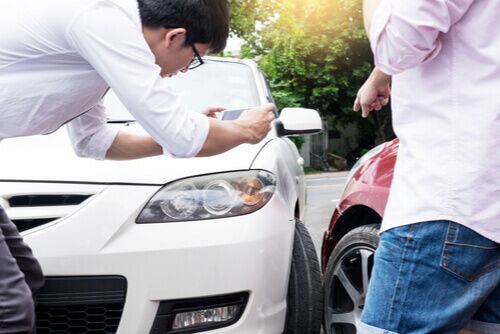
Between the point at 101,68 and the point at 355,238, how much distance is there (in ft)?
4.35

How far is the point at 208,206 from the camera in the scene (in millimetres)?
2172

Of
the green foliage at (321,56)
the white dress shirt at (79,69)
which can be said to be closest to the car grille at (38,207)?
the white dress shirt at (79,69)

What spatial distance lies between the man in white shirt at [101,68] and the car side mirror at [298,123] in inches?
43.6

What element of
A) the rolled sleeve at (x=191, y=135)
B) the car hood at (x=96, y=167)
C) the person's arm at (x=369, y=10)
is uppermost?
the person's arm at (x=369, y=10)

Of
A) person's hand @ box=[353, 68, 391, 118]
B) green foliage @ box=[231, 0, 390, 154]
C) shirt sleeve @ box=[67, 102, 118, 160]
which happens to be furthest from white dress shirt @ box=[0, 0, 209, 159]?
green foliage @ box=[231, 0, 390, 154]

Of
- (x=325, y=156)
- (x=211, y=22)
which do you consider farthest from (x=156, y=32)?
(x=325, y=156)

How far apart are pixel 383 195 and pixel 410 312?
3.26ft

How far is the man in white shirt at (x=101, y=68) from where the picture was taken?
1531mm

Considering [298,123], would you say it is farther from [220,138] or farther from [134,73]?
[134,73]

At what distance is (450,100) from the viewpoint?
3.78ft

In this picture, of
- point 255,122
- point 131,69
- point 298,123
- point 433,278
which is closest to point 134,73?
point 131,69

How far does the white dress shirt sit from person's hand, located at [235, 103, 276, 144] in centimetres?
17

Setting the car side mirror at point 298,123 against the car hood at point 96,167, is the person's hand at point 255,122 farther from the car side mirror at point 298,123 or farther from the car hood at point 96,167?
the car side mirror at point 298,123

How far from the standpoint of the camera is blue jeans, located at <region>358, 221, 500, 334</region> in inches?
45.8
